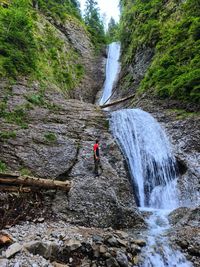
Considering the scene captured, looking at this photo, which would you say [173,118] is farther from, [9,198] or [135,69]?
[135,69]

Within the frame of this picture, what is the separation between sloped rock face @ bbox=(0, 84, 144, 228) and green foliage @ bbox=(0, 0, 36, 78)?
228cm

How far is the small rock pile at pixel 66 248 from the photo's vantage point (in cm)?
567

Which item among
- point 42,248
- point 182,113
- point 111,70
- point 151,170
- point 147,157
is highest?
point 111,70

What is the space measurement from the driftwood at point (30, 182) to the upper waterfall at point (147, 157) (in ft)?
12.9

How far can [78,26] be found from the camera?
36.8 metres

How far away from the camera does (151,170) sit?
1248cm

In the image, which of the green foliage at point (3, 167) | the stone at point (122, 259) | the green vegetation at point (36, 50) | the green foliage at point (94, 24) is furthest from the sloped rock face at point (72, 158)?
the green foliage at point (94, 24)

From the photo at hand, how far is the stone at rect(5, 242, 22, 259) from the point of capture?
5.52 metres

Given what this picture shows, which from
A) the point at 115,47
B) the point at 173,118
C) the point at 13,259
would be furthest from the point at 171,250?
the point at 115,47

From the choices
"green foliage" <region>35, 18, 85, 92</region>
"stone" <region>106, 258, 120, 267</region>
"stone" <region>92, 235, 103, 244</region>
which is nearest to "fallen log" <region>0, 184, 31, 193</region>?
"stone" <region>92, 235, 103, 244</region>

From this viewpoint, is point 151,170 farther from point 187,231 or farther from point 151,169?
point 187,231

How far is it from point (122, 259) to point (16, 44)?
16392 mm

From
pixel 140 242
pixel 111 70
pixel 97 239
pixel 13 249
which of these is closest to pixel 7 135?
pixel 13 249

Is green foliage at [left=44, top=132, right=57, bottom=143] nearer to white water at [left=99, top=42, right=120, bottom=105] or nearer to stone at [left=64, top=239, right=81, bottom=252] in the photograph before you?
stone at [left=64, top=239, right=81, bottom=252]
